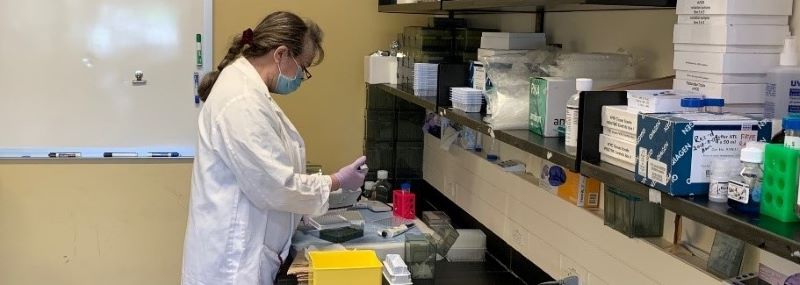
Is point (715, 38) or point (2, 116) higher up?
point (715, 38)

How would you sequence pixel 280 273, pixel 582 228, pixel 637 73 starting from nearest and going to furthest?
1. pixel 637 73
2. pixel 582 228
3. pixel 280 273

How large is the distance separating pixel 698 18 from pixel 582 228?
767 mm

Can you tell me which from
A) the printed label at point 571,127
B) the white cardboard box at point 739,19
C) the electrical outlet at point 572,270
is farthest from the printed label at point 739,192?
the electrical outlet at point 572,270

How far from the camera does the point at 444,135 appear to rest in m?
3.11

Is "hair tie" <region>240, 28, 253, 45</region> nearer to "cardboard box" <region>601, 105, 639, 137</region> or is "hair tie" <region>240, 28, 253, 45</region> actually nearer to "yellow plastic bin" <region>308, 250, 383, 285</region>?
"yellow plastic bin" <region>308, 250, 383, 285</region>

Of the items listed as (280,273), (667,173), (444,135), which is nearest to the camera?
(667,173)

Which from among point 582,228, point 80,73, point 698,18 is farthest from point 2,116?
point 698,18

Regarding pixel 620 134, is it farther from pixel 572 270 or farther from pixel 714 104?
pixel 572 270

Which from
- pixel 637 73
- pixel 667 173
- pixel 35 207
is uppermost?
pixel 637 73

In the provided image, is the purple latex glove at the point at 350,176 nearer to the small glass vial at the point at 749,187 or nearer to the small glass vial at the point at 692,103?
the small glass vial at the point at 692,103

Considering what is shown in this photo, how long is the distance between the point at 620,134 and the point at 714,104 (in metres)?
0.17

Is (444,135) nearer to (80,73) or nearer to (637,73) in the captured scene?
(637,73)

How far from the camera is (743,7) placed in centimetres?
137

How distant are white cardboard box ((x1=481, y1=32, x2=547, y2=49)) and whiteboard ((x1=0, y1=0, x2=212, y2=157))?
1.52 meters
